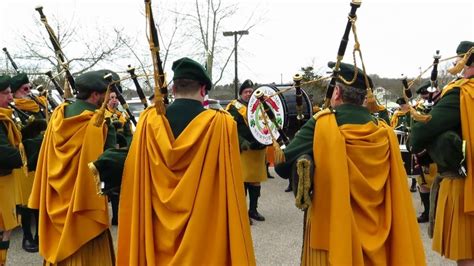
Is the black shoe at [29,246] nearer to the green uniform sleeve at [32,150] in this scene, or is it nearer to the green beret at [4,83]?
the green uniform sleeve at [32,150]

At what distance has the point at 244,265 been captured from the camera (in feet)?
8.60

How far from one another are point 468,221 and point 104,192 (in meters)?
2.90

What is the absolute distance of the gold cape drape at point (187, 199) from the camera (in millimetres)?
2590

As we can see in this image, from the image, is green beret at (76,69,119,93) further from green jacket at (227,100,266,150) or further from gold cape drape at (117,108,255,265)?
green jacket at (227,100,266,150)

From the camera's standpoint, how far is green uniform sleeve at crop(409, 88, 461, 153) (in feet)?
12.5

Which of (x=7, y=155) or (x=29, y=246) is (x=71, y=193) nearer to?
(x=7, y=155)

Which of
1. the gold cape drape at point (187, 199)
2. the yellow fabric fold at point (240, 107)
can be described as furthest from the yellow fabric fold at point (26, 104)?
the gold cape drape at point (187, 199)

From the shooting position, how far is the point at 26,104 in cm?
582

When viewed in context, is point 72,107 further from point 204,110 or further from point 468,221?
point 468,221

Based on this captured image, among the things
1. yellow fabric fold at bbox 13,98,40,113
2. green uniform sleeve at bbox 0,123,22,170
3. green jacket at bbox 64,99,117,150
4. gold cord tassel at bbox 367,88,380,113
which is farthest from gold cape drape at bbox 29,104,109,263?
yellow fabric fold at bbox 13,98,40,113

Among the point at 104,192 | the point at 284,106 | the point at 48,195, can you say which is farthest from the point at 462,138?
the point at 48,195

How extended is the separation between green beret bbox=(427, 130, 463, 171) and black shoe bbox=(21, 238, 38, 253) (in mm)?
4642

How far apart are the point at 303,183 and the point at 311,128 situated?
0.38 m

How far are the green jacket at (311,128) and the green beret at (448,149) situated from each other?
1.04m
